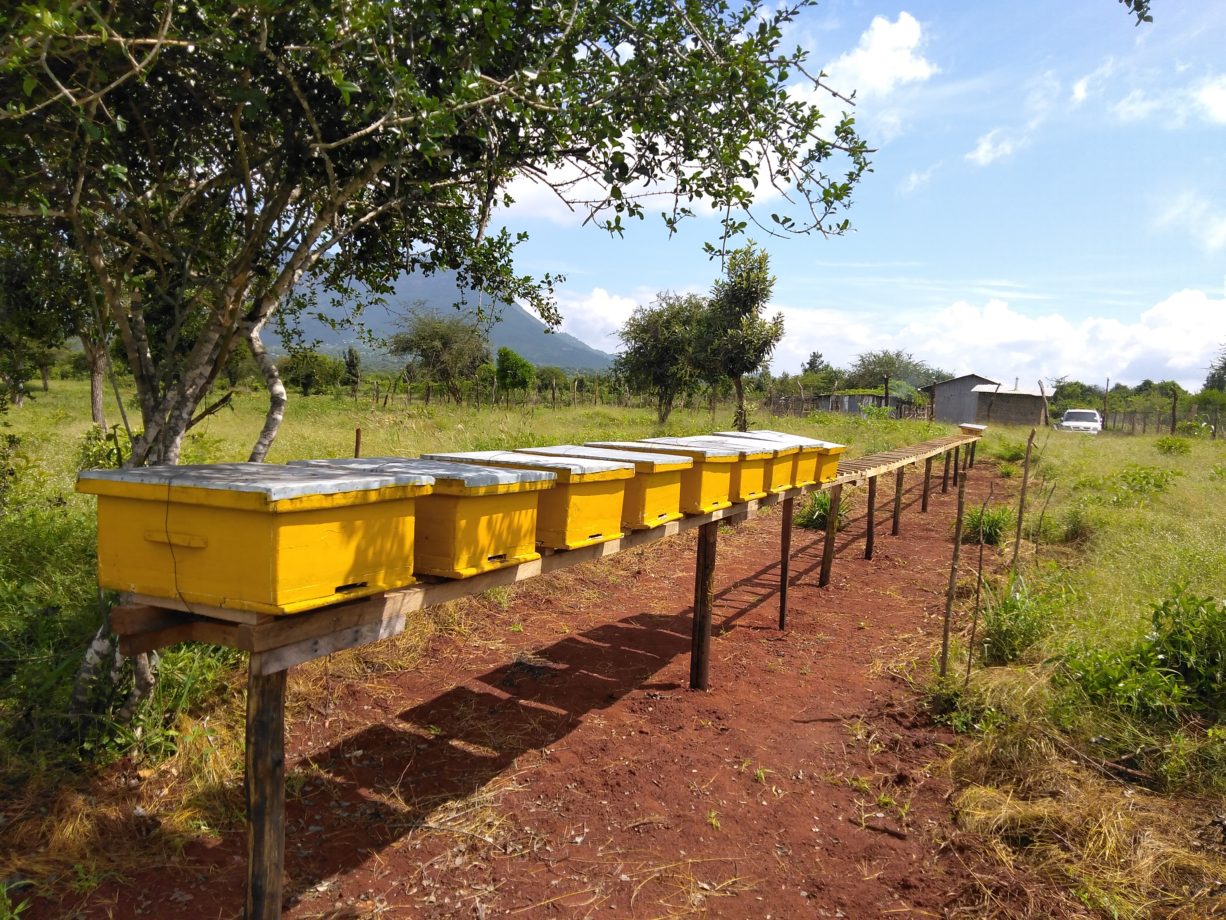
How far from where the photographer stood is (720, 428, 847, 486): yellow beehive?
647cm

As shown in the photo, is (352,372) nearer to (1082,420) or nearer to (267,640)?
(267,640)

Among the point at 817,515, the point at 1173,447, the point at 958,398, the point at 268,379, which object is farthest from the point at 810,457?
the point at 958,398

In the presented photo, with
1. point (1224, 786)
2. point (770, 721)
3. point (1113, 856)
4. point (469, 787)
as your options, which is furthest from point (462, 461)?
point (1224, 786)

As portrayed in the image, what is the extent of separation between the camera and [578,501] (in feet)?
11.8

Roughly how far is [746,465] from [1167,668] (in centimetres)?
311

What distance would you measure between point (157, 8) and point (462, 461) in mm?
2379

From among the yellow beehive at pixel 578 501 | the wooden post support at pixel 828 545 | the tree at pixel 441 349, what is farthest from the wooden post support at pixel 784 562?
the tree at pixel 441 349

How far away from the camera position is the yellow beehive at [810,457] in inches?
255

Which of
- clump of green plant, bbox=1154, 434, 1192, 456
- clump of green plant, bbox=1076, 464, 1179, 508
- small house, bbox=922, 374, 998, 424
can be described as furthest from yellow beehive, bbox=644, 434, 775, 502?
small house, bbox=922, 374, 998, 424

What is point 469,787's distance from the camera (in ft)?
14.7

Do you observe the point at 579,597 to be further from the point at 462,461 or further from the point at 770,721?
the point at 462,461

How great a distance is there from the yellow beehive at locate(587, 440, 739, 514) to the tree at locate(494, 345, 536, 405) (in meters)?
26.9

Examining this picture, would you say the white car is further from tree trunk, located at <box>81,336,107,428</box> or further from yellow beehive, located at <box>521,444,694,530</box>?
tree trunk, located at <box>81,336,107,428</box>

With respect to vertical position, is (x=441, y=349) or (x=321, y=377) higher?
(x=441, y=349)
